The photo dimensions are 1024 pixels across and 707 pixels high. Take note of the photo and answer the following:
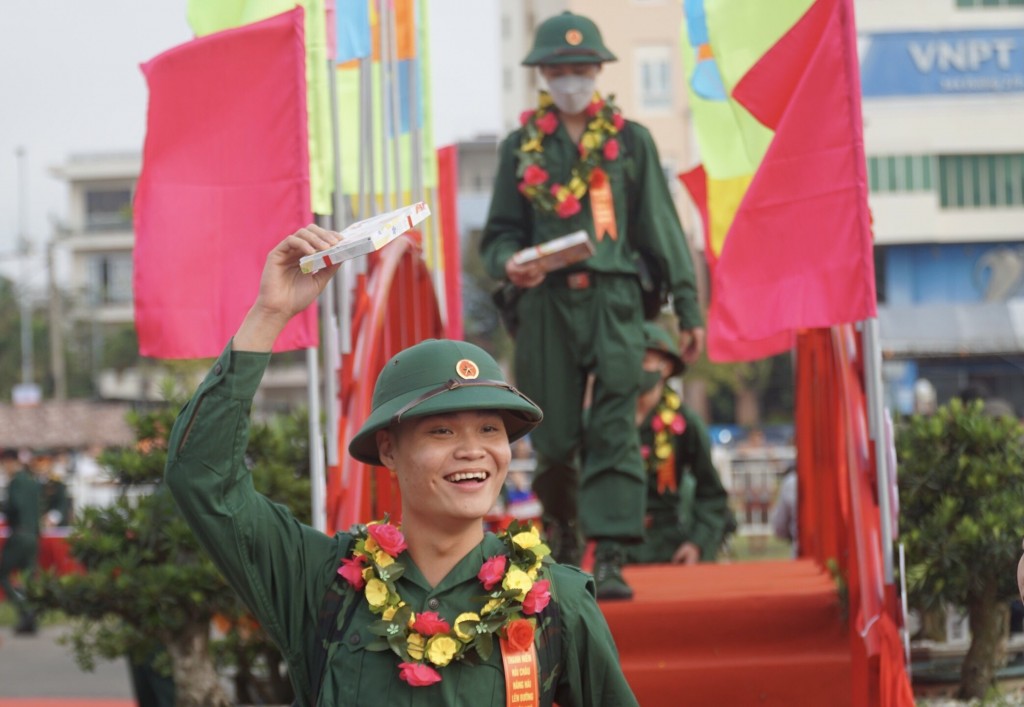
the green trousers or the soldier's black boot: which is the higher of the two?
the green trousers

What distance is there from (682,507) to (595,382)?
11.2ft

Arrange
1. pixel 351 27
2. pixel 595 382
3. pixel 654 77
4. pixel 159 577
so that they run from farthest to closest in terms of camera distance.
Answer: pixel 654 77 < pixel 159 577 < pixel 351 27 < pixel 595 382

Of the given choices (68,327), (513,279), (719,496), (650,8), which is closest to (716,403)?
(650,8)

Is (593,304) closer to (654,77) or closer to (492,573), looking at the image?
(492,573)

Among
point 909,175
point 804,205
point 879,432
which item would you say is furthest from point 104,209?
point 879,432

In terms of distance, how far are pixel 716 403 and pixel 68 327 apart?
32779 millimetres

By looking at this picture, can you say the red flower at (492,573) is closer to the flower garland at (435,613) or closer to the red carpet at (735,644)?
the flower garland at (435,613)

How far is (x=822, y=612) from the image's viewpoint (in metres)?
6.46

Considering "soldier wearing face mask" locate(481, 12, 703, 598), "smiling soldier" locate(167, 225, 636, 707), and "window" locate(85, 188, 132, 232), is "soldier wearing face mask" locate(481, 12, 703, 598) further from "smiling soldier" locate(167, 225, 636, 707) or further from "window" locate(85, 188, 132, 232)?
"window" locate(85, 188, 132, 232)

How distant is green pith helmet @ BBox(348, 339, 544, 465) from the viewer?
3.43 meters

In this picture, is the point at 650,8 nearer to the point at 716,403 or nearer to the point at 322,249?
the point at 716,403

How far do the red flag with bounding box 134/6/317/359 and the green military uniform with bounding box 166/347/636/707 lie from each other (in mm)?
2793

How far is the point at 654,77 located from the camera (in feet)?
163

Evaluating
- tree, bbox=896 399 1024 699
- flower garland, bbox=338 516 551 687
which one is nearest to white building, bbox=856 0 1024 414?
tree, bbox=896 399 1024 699
